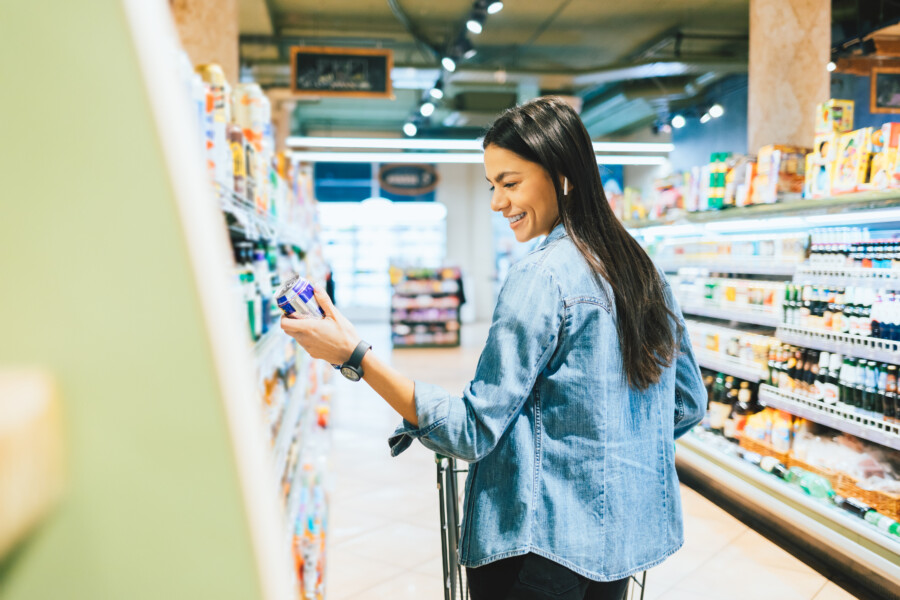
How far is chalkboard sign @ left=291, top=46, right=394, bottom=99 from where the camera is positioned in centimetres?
718

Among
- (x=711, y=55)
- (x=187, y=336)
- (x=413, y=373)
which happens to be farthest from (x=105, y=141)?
(x=711, y=55)

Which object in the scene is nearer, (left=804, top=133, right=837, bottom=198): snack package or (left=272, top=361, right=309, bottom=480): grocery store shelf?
(left=272, top=361, right=309, bottom=480): grocery store shelf

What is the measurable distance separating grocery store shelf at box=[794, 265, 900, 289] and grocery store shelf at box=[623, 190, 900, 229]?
0.83ft

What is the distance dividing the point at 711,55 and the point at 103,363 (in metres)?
11.5

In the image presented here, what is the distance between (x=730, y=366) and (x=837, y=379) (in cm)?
93

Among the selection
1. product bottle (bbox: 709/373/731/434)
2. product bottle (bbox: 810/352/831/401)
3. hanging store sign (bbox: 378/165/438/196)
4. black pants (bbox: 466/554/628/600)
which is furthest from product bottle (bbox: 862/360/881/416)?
hanging store sign (bbox: 378/165/438/196)

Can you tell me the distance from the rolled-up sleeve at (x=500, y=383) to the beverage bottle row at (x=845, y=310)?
7.59 feet

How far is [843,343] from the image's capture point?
304 cm

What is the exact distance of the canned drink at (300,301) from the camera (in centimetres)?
118

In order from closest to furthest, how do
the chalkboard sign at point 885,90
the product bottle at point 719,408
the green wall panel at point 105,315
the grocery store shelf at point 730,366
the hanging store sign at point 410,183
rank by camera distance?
the green wall panel at point 105,315, the grocery store shelf at point 730,366, the product bottle at point 719,408, the chalkboard sign at point 885,90, the hanging store sign at point 410,183

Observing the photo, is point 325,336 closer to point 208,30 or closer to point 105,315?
point 105,315

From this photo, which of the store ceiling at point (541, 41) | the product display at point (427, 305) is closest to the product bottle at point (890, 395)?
the store ceiling at point (541, 41)

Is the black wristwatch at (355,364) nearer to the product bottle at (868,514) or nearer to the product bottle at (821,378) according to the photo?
the product bottle at (868,514)

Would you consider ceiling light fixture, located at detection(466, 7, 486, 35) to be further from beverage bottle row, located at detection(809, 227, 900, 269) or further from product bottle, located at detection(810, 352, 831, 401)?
product bottle, located at detection(810, 352, 831, 401)
